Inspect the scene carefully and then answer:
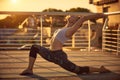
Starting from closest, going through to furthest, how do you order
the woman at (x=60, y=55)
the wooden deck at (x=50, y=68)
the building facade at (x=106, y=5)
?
the wooden deck at (x=50, y=68) → the woman at (x=60, y=55) → the building facade at (x=106, y=5)

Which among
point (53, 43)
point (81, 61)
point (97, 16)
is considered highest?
point (97, 16)

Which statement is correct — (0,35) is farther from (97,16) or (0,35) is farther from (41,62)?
(97,16)

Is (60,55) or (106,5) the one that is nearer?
(60,55)

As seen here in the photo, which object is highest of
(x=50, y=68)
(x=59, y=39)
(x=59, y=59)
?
(x=59, y=39)

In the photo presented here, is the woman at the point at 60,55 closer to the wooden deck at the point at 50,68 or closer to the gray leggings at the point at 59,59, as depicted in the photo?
the gray leggings at the point at 59,59

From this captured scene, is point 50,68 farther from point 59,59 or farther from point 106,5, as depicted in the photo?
point 106,5

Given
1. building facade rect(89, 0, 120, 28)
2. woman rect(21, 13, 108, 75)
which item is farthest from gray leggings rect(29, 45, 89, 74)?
building facade rect(89, 0, 120, 28)

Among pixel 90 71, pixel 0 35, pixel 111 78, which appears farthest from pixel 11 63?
pixel 0 35

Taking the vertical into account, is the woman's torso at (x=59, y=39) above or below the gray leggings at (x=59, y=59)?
above

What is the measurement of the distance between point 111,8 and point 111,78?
1653 centimetres

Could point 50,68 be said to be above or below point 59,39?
below

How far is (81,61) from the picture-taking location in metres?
6.94

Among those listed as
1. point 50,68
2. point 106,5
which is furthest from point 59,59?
point 106,5

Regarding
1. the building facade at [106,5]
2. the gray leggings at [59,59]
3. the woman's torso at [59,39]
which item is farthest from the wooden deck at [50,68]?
the building facade at [106,5]
